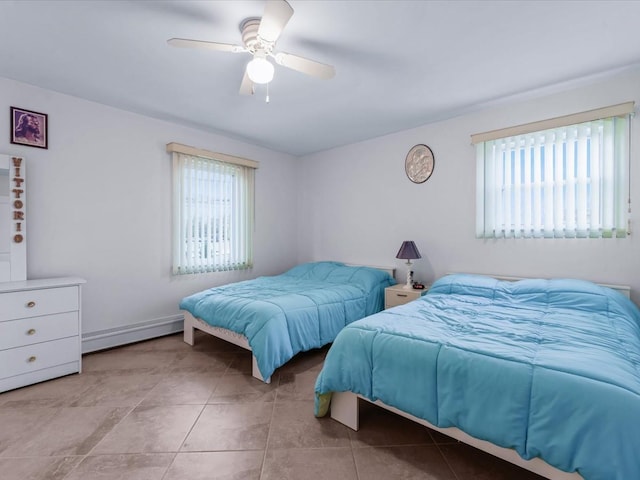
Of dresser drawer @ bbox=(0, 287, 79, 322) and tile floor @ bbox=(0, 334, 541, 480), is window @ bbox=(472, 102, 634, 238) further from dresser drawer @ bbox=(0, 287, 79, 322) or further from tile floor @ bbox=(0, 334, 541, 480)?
dresser drawer @ bbox=(0, 287, 79, 322)

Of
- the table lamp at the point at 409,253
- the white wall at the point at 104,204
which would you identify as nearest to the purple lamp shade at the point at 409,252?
the table lamp at the point at 409,253

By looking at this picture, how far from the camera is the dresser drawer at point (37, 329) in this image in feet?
7.46

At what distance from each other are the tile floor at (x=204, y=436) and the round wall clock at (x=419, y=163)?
2616mm

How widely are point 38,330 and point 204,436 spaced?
1759 millimetres

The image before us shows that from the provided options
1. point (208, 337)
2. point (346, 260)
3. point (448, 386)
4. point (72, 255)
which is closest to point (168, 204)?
point (72, 255)

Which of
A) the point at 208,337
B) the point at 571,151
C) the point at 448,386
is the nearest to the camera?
the point at 448,386

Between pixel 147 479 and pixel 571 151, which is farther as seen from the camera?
pixel 571 151

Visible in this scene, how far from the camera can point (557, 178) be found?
277 cm

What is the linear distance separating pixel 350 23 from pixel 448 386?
86.2 inches

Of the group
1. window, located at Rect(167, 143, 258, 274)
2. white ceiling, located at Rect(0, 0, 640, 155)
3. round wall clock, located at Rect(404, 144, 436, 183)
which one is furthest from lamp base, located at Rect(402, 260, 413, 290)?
window, located at Rect(167, 143, 258, 274)

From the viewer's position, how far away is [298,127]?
3758mm

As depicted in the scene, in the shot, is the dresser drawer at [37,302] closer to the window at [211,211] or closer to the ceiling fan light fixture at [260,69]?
the window at [211,211]

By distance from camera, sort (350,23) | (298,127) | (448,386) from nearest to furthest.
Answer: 1. (448,386)
2. (350,23)
3. (298,127)

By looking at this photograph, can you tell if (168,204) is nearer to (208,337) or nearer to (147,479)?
(208,337)
